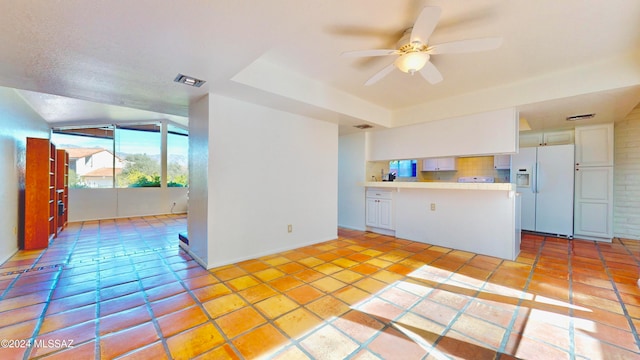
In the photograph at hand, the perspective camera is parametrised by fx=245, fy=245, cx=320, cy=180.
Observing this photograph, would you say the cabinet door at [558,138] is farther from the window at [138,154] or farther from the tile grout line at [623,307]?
the window at [138,154]

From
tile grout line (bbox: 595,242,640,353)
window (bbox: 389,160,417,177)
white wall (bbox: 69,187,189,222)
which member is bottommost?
tile grout line (bbox: 595,242,640,353)

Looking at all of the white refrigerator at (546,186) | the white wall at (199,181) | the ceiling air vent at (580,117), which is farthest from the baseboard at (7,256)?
the ceiling air vent at (580,117)

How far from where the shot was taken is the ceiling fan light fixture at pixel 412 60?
2144mm

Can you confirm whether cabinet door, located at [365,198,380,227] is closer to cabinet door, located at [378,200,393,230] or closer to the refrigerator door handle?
cabinet door, located at [378,200,393,230]

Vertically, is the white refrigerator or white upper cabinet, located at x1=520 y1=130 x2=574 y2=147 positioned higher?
white upper cabinet, located at x1=520 y1=130 x2=574 y2=147

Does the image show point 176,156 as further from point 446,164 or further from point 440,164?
point 446,164

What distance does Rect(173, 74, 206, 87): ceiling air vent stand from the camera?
8.21ft

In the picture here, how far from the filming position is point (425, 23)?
1.74 meters

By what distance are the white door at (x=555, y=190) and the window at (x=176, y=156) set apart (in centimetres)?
869

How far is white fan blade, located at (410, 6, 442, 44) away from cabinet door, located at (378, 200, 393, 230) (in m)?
3.23

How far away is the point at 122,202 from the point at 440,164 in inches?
325

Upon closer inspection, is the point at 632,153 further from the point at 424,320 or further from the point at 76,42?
the point at 76,42

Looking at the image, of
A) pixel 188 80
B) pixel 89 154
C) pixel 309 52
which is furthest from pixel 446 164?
pixel 89 154

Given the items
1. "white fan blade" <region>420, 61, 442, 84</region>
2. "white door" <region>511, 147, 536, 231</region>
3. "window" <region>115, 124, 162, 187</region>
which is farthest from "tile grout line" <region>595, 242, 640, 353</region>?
"window" <region>115, 124, 162, 187</region>
